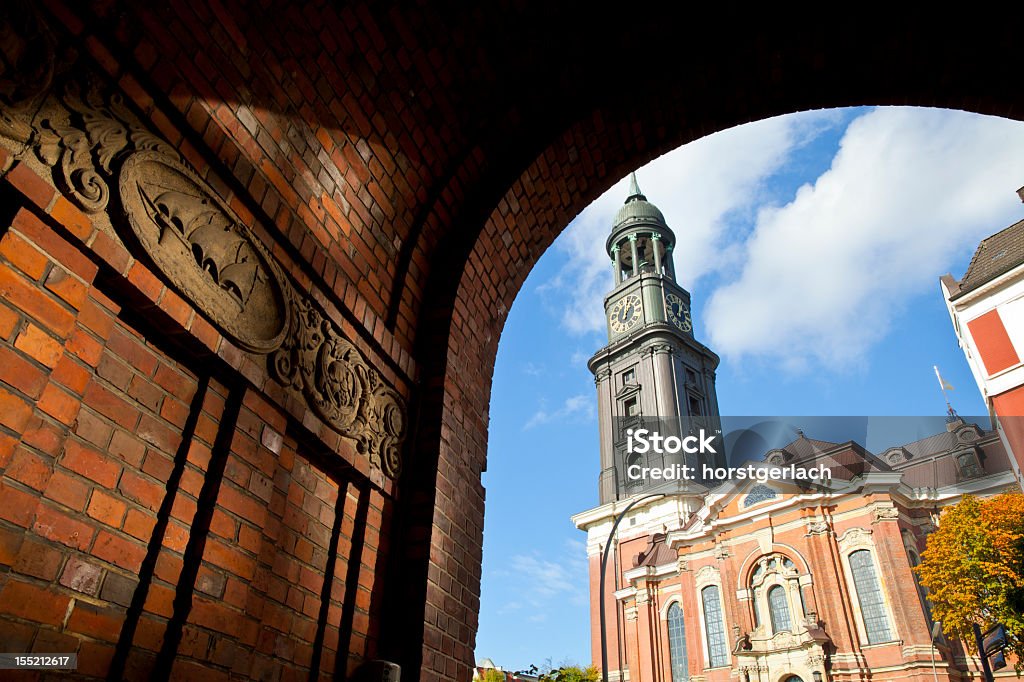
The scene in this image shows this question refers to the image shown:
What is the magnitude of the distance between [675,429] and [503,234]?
38136 mm

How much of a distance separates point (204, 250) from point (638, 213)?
160 feet

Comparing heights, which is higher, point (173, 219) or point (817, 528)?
point (817, 528)

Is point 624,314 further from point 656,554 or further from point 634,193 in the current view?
point 656,554

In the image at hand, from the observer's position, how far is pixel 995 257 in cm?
2006

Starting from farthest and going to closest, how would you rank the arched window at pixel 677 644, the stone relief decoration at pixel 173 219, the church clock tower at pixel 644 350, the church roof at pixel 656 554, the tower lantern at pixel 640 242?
the tower lantern at pixel 640 242 → the church clock tower at pixel 644 350 → the church roof at pixel 656 554 → the arched window at pixel 677 644 → the stone relief decoration at pixel 173 219

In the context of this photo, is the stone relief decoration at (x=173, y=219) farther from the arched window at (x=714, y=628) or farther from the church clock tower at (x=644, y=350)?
the church clock tower at (x=644, y=350)

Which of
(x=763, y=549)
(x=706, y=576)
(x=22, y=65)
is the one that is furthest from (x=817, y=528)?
(x=22, y=65)

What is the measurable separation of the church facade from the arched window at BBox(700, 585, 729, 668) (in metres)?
0.06

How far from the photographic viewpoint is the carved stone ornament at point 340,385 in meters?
2.56

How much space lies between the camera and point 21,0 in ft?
5.66

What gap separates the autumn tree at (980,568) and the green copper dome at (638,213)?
3206cm

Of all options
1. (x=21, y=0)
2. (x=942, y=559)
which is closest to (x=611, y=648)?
(x=942, y=559)

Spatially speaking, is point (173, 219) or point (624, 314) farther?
point (624, 314)

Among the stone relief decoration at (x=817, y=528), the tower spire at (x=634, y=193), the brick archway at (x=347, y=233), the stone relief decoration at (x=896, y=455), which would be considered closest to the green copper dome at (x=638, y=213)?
the tower spire at (x=634, y=193)
